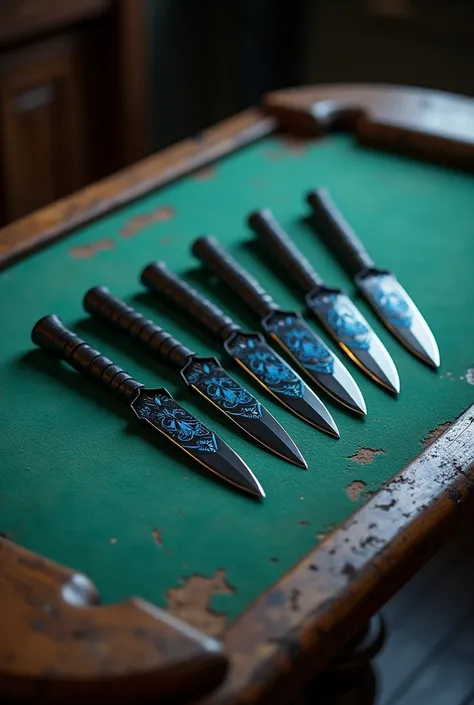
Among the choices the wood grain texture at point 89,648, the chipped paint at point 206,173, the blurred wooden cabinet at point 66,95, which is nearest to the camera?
the wood grain texture at point 89,648

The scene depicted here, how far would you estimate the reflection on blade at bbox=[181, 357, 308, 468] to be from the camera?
1.26 m

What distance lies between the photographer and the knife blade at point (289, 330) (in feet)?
4.48

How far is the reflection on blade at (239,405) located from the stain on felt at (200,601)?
0.76 feet

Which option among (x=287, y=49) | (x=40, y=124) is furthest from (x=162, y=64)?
(x=40, y=124)

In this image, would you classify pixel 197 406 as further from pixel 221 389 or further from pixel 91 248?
pixel 91 248

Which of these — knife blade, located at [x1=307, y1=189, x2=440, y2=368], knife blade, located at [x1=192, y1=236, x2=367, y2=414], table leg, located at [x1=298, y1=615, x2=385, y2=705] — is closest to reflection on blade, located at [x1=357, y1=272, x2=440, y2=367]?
knife blade, located at [x1=307, y1=189, x2=440, y2=368]

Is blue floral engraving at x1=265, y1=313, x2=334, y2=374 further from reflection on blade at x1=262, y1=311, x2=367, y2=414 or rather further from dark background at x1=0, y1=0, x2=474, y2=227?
dark background at x1=0, y1=0, x2=474, y2=227

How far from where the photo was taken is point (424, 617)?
86.0 inches

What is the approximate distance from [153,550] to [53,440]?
26cm

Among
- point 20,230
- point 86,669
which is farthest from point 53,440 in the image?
point 20,230

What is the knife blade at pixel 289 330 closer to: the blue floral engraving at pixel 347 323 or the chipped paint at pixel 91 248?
the blue floral engraving at pixel 347 323

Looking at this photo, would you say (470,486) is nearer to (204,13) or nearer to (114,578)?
(114,578)

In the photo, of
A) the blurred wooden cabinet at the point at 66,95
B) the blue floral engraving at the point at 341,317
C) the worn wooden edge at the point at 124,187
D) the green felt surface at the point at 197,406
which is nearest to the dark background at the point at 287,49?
the blurred wooden cabinet at the point at 66,95

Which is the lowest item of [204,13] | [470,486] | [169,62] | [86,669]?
[86,669]
